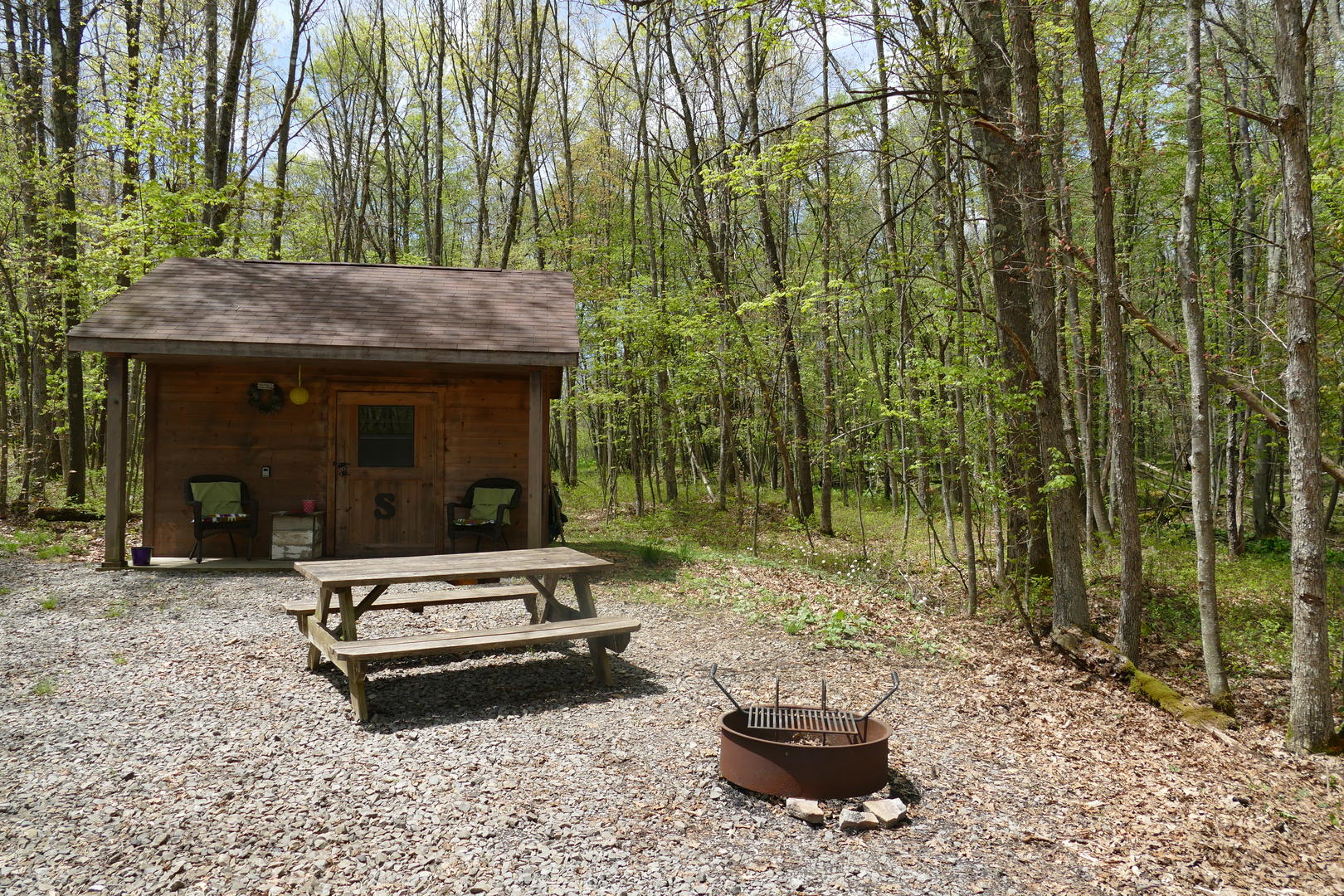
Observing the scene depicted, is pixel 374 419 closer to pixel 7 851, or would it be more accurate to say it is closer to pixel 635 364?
pixel 635 364

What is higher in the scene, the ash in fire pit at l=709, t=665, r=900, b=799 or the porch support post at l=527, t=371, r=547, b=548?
the porch support post at l=527, t=371, r=547, b=548

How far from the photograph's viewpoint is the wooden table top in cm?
491

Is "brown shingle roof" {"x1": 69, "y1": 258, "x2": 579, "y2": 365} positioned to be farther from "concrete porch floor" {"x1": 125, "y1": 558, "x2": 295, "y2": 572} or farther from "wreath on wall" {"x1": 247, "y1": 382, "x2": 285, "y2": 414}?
"concrete porch floor" {"x1": 125, "y1": 558, "x2": 295, "y2": 572}

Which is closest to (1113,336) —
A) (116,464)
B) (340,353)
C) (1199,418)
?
(1199,418)

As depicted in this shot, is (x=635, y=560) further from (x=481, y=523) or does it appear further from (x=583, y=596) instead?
(x=583, y=596)

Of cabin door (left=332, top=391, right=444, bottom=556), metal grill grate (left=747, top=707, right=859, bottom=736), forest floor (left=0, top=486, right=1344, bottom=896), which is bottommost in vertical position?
forest floor (left=0, top=486, right=1344, bottom=896)


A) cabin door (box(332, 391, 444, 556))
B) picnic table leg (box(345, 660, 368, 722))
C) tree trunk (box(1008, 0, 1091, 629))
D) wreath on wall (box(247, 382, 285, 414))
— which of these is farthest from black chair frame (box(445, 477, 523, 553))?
tree trunk (box(1008, 0, 1091, 629))

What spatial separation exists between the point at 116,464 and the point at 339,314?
2.78 m

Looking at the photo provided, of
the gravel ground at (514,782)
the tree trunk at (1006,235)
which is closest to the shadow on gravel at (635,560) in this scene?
the gravel ground at (514,782)

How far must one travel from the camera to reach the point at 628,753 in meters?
4.09

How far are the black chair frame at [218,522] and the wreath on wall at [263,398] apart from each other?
87 centimetres

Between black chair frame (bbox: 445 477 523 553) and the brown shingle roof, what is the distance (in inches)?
68.9

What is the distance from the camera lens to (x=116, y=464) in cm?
854

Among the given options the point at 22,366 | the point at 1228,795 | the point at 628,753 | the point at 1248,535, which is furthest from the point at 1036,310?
the point at 22,366
